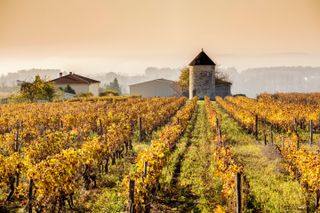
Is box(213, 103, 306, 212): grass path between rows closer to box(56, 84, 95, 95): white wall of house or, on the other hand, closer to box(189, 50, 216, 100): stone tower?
box(189, 50, 216, 100): stone tower

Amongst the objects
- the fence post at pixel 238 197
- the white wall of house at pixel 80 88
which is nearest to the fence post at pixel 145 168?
the fence post at pixel 238 197

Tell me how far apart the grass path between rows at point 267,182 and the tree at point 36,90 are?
43540mm

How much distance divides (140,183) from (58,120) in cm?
1719

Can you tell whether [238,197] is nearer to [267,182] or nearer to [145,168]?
[145,168]

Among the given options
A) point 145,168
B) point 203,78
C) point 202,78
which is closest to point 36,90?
point 202,78

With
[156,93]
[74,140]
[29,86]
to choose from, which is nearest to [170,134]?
[74,140]

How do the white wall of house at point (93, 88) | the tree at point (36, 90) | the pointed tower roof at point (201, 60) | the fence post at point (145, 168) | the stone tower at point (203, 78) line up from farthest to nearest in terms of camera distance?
1. the white wall of house at point (93, 88)
2. the pointed tower roof at point (201, 60)
3. the stone tower at point (203, 78)
4. the tree at point (36, 90)
5. the fence post at point (145, 168)

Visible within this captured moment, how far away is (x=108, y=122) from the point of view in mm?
23828

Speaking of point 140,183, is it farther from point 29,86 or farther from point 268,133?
point 29,86

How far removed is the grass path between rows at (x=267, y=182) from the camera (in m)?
10.8

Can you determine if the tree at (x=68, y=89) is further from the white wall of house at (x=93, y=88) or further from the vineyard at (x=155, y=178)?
the vineyard at (x=155, y=178)

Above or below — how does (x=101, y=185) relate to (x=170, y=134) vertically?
below

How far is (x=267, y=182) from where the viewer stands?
43.0 ft

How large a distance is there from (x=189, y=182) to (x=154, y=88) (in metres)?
81.4
